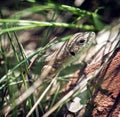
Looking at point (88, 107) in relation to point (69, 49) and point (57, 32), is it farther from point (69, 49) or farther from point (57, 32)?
point (57, 32)

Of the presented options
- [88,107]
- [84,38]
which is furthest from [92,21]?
[88,107]

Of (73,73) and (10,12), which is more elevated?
(10,12)

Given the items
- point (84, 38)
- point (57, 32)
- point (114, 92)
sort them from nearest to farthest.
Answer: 1. point (114, 92)
2. point (84, 38)
3. point (57, 32)

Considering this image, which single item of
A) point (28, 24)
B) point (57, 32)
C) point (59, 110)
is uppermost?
point (28, 24)

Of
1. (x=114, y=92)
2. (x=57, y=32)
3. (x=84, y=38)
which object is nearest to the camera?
(x=114, y=92)

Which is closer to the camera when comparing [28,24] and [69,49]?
[28,24]

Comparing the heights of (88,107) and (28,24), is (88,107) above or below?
below

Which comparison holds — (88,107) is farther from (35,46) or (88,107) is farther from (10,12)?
(10,12)

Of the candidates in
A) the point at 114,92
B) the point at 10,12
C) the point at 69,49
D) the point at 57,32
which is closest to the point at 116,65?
the point at 114,92

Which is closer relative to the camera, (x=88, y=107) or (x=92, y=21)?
(x=88, y=107)
